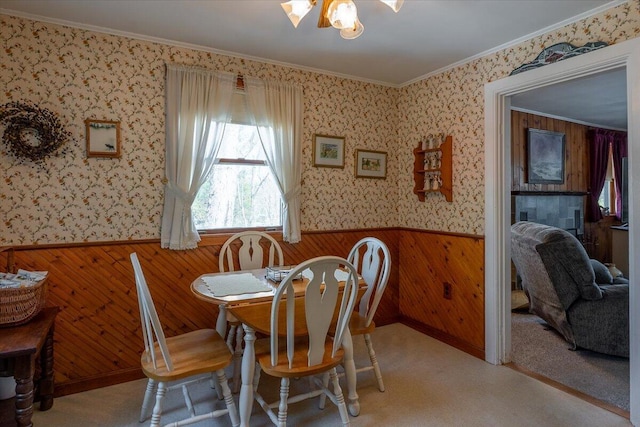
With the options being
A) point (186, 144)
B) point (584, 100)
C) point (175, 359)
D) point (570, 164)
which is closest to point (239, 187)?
point (186, 144)

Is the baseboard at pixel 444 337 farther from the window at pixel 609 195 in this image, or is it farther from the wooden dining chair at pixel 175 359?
the window at pixel 609 195

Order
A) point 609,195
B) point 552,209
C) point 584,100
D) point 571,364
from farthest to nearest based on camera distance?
point 609,195, point 552,209, point 584,100, point 571,364

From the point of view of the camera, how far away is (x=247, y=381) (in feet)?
5.88

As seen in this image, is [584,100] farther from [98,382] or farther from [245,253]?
[98,382]

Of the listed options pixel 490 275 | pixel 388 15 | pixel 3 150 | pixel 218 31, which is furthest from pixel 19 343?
pixel 490 275

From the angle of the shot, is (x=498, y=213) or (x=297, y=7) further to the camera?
(x=498, y=213)

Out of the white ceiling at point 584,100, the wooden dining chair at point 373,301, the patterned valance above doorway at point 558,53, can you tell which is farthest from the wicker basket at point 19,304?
the white ceiling at point 584,100

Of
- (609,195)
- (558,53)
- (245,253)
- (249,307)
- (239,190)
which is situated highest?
(558,53)

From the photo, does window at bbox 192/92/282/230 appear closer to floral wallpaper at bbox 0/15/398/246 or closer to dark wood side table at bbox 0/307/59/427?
floral wallpaper at bbox 0/15/398/246

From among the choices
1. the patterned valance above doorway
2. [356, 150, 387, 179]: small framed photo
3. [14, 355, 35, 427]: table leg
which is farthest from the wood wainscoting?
the patterned valance above doorway

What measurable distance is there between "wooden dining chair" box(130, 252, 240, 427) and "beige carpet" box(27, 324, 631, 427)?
0.26 m

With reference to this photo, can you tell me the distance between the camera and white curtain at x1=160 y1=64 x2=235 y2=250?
101 inches

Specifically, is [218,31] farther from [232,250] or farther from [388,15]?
[232,250]

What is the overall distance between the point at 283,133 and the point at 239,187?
1.88ft
